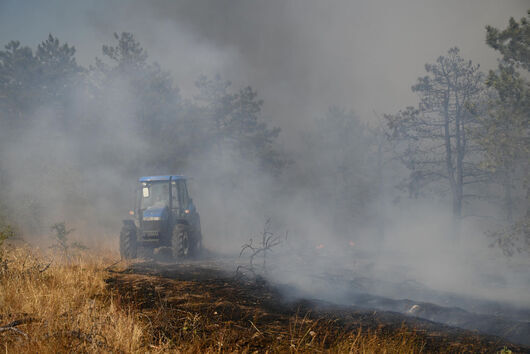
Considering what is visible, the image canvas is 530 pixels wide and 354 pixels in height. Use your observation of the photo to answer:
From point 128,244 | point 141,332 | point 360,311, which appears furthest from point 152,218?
point 141,332

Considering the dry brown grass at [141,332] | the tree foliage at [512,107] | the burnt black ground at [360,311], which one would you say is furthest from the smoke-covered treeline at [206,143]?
the dry brown grass at [141,332]

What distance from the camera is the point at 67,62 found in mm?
32219

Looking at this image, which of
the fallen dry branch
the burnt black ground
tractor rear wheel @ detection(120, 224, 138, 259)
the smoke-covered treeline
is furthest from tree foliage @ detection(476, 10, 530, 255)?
the fallen dry branch

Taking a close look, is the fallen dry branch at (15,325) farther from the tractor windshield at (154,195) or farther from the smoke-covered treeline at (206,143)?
the smoke-covered treeline at (206,143)

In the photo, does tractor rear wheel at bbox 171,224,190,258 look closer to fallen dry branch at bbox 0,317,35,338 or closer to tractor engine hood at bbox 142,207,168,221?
tractor engine hood at bbox 142,207,168,221

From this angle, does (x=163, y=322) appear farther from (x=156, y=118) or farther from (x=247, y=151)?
(x=247, y=151)

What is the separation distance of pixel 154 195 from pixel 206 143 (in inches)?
576

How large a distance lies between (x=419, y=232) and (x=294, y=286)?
26.2 metres

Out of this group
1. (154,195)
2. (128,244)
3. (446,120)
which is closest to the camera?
(128,244)

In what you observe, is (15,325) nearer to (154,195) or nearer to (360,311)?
(360,311)

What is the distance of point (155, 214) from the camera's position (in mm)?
12805

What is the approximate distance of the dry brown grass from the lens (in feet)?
12.9

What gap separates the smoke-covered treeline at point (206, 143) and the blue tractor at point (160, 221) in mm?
9144

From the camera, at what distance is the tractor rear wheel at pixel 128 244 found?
1241cm
